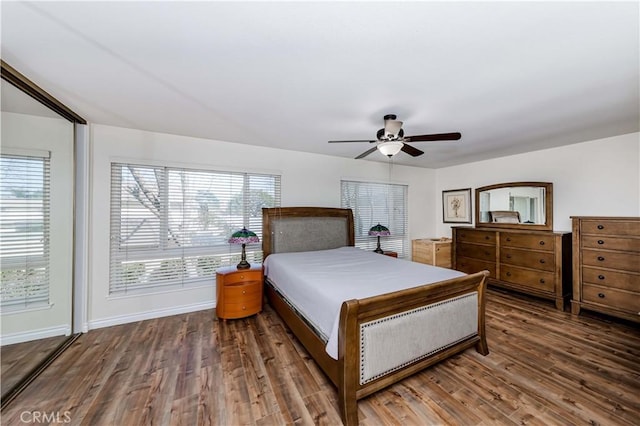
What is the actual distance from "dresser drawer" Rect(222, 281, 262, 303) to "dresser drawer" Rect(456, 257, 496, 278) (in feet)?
12.6

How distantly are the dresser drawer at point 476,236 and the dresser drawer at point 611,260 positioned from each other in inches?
45.0

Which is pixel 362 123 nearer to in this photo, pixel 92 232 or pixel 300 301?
pixel 300 301

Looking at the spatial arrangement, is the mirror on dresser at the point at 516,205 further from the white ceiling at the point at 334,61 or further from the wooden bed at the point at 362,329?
the wooden bed at the point at 362,329

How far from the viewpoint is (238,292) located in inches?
121

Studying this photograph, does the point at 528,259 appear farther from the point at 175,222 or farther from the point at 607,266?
the point at 175,222

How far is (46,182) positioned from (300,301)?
2.96 meters

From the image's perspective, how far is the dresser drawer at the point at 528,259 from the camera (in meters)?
3.52

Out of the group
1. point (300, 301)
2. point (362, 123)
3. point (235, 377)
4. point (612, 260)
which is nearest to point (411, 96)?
point (362, 123)

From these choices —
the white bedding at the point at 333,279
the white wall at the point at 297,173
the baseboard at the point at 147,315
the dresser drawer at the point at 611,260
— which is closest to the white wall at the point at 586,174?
the white wall at the point at 297,173

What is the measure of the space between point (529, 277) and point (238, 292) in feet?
14.2

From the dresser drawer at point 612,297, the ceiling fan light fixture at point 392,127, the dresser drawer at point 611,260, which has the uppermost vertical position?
the ceiling fan light fixture at point 392,127

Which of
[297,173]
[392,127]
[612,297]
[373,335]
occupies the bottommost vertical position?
[612,297]

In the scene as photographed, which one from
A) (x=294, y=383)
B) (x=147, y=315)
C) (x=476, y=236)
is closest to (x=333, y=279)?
(x=294, y=383)

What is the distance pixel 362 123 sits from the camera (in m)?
2.82
